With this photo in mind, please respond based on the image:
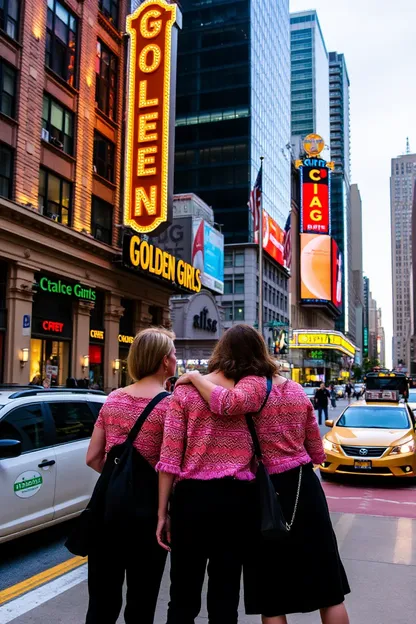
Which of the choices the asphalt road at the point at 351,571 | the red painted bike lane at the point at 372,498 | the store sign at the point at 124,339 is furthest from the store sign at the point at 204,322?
the asphalt road at the point at 351,571

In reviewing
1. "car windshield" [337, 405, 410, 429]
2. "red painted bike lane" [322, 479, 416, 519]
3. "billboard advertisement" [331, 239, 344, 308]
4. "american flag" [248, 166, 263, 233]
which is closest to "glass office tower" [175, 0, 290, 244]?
"billboard advertisement" [331, 239, 344, 308]

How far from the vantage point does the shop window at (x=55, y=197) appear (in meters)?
23.2

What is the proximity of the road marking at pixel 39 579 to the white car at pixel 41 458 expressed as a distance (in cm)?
45

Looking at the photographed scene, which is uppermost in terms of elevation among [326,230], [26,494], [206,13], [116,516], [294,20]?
[294,20]

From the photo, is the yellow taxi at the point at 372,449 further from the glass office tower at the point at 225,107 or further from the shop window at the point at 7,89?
the glass office tower at the point at 225,107

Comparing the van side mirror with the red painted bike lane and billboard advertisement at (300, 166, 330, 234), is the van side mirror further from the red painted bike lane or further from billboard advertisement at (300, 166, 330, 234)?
billboard advertisement at (300, 166, 330, 234)

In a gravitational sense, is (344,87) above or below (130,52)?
above

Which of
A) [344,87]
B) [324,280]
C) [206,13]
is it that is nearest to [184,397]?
[206,13]

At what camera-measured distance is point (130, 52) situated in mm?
27750

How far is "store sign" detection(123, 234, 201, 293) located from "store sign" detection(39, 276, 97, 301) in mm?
2162

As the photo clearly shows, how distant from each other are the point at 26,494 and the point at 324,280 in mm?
103717

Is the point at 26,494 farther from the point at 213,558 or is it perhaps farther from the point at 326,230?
the point at 326,230

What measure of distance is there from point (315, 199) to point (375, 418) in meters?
98.5

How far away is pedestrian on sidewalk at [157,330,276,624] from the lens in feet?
9.75
